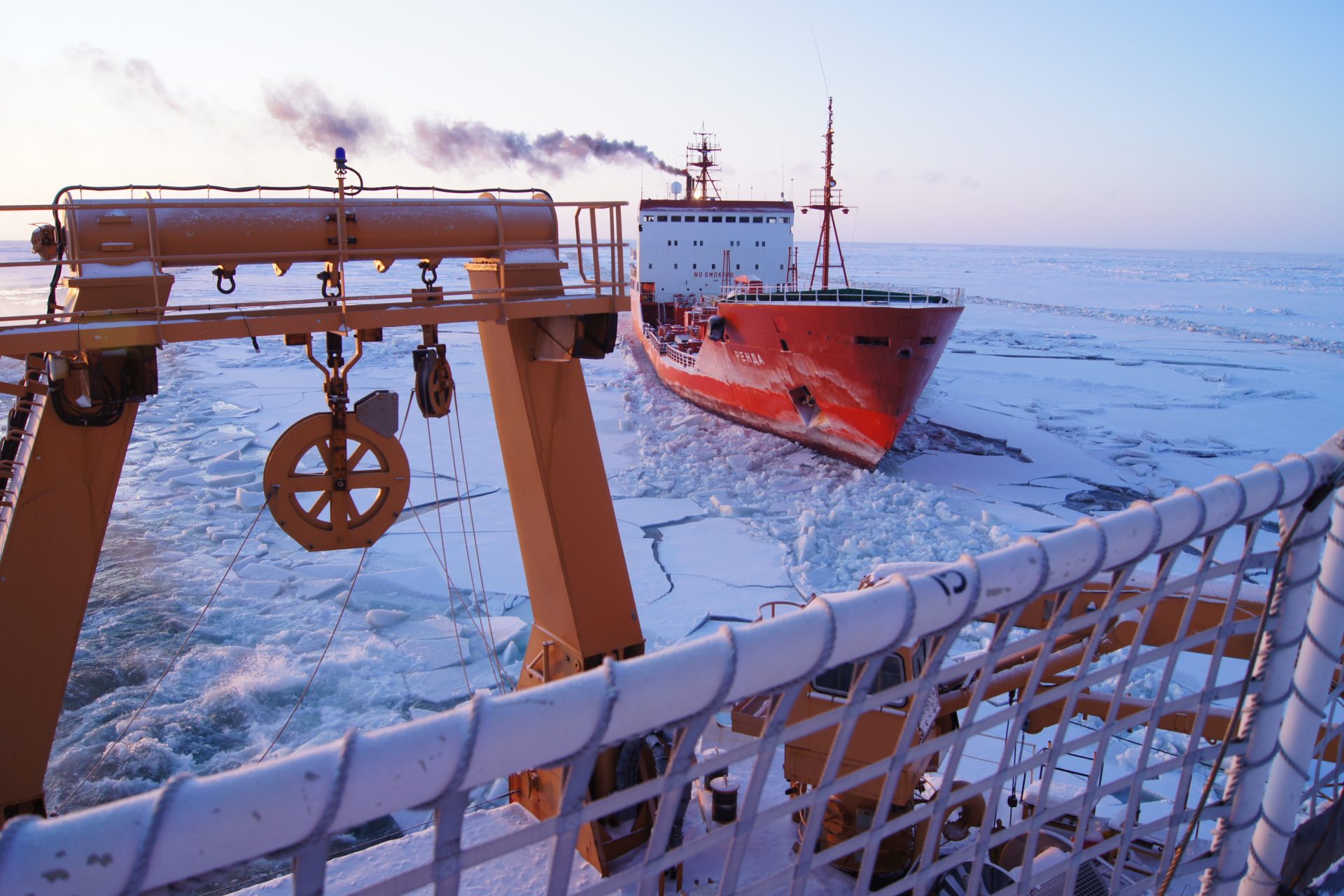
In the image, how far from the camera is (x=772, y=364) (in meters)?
14.9

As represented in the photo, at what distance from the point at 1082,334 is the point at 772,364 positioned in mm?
18800

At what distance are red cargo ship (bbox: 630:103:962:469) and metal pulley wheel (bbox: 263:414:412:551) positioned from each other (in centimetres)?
981

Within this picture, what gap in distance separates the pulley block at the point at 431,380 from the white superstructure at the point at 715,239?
18199 millimetres

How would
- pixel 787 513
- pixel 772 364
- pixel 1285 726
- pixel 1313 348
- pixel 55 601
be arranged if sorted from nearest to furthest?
pixel 1285 726 < pixel 55 601 < pixel 787 513 < pixel 772 364 < pixel 1313 348

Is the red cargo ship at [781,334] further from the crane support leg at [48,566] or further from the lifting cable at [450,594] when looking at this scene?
the crane support leg at [48,566]

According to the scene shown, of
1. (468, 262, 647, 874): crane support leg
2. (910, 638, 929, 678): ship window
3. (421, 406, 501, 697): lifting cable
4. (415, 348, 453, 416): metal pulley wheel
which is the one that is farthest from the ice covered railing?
(421, 406, 501, 697): lifting cable

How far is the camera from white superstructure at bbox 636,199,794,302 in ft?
72.8

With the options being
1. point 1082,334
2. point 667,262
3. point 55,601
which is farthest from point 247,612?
point 1082,334

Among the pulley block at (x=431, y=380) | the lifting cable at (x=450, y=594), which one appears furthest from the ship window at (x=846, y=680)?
the lifting cable at (x=450, y=594)

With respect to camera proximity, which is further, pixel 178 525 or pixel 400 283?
pixel 400 283

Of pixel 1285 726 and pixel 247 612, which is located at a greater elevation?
pixel 1285 726

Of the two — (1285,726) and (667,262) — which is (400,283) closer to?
(667,262)

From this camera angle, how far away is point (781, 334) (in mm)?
14266

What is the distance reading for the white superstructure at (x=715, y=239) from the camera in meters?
22.2
